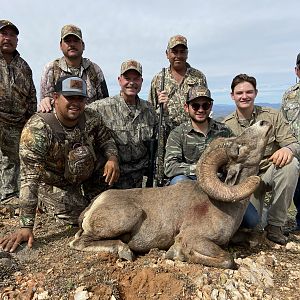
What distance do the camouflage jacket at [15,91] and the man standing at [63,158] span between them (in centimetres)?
231

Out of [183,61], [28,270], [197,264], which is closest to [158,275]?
[197,264]

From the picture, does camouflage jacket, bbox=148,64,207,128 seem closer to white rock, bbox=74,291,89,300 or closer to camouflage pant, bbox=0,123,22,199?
camouflage pant, bbox=0,123,22,199

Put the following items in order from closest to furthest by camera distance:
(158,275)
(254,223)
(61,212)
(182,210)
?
(158,275) < (182,210) < (254,223) < (61,212)

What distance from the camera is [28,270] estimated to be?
576 cm

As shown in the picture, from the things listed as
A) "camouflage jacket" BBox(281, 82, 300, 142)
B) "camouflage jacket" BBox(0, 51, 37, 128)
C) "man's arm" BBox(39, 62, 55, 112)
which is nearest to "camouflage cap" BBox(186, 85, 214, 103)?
"camouflage jacket" BBox(281, 82, 300, 142)

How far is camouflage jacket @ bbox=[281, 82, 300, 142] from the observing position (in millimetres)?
9180

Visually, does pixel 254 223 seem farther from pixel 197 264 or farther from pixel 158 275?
pixel 158 275

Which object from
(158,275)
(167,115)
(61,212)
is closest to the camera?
(158,275)

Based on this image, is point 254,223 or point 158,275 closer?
point 158,275

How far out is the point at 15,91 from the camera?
9617 mm

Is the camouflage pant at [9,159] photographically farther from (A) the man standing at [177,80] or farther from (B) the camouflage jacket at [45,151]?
(A) the man standing at [177,80]

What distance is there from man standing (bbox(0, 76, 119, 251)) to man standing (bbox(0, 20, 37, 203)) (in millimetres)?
1644

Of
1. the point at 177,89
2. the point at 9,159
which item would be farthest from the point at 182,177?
the point at 9,159

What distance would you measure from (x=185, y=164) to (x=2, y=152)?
4.62 metres
